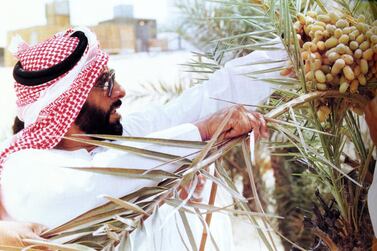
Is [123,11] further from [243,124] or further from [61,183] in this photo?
[243,124]

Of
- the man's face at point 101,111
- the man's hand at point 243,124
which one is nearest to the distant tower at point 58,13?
the man's face at point 101,111

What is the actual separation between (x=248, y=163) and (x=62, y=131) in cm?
64

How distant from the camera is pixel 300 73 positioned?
2.95 feet

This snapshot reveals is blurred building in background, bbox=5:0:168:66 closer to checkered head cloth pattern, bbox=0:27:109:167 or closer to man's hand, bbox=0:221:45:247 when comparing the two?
checkered head cloth pattern, bbox=0:27:109:167

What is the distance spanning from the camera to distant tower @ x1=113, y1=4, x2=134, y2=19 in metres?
3.68

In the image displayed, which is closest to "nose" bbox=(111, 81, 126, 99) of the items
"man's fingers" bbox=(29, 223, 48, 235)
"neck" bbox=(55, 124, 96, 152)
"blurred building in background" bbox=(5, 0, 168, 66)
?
"neck" bbox=(55, 124, 96, 152)

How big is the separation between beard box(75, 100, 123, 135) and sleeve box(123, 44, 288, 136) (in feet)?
0.43

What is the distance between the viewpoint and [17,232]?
94cm

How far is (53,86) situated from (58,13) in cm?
182

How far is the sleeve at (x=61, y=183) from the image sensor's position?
94 centimetres

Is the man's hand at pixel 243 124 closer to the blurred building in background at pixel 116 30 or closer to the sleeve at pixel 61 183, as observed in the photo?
the sleeve at pixel 61 183

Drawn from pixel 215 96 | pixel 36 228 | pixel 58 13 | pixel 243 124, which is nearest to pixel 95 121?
pixel 215 96

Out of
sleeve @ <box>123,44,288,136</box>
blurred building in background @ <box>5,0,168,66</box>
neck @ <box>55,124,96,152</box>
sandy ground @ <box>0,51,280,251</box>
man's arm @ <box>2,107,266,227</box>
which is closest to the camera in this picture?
man's arm @ <box>2,107,266,227</box>

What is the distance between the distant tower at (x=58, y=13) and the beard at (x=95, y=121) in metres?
1.64
